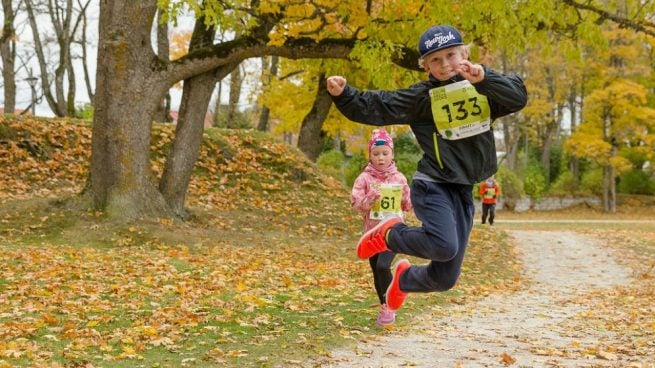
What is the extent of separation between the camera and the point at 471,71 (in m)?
4.94

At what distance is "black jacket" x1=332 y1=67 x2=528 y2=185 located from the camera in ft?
18.1

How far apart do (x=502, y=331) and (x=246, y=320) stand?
2.46m

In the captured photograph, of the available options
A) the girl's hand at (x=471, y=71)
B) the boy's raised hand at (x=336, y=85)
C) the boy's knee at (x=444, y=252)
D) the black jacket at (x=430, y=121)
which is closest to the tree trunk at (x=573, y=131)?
the black jacket at (x=430, y=121)

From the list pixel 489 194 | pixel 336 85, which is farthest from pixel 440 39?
pixel 489 194

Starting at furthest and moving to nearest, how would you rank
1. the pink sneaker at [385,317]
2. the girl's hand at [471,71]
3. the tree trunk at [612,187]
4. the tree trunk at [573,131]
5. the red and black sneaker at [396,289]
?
1. the tree trunk at [573,131]
2. the tree trunk at [612,187]
3. the pink sneaker at [385,317]
4. the red and black sneaker at [396,289]
5. the girl's hand at [471,71]

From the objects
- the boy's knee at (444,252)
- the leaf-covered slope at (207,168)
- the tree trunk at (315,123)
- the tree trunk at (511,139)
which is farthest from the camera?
the tree trunk at (511,139)

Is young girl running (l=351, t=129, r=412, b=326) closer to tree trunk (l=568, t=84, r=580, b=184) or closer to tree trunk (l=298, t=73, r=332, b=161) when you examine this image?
tree trunk (l=298, t=73, r=332, b=161)

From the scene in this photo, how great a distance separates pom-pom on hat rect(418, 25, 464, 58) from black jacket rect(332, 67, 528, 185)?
1.14 feet

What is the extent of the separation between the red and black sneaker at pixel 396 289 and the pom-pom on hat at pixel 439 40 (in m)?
1.89

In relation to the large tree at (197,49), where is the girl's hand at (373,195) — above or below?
below

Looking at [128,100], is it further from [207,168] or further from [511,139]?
[511,139]

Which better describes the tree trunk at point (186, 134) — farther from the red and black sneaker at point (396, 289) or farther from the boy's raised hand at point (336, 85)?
the boy's raised hand at point (336, 85)

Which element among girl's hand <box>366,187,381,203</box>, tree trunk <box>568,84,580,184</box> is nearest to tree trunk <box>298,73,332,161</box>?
girl's hand <box>366,187,381,203</box>

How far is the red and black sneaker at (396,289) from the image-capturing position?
20.5ft
